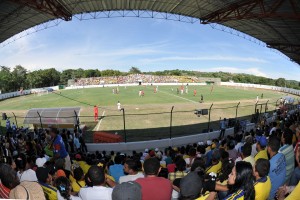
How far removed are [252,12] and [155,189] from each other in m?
27.6

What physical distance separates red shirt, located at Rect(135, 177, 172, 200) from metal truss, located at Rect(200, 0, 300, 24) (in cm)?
1973

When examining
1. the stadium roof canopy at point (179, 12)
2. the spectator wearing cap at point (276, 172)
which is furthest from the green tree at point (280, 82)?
the spectator wearing cap at point (276, 172)

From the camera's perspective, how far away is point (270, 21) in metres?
29.0

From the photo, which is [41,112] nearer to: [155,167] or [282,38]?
[155,167]

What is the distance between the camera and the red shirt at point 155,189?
156 inches

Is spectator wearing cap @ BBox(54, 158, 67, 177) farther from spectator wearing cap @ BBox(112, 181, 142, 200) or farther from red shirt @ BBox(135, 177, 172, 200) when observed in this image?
spectator wearing cap @ BBox(112, 181, 142, 200)

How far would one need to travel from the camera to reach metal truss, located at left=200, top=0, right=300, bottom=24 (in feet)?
68.0

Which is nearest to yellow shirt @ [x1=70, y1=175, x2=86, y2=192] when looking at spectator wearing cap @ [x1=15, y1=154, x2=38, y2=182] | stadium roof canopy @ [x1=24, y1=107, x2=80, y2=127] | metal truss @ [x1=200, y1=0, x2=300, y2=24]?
spectator wearing cap @ [x1=15, y1=154, x2=38, y2=182]

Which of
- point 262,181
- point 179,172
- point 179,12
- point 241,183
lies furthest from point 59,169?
point 179,12

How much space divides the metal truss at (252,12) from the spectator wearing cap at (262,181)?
62.1 ft

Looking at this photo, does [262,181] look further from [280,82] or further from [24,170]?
[280,82]

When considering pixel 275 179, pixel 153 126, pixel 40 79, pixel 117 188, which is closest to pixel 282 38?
pixel 153 126

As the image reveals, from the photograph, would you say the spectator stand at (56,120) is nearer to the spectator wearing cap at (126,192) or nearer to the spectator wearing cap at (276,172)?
the spectator wearing cap at (276,172)

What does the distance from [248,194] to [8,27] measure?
105 ft
